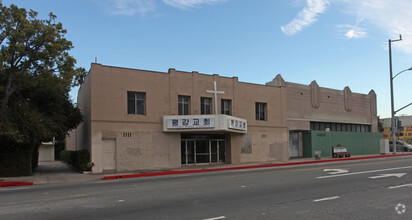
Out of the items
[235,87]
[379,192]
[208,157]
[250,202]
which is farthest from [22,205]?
[235,87]

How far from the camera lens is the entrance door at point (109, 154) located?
67.7ft

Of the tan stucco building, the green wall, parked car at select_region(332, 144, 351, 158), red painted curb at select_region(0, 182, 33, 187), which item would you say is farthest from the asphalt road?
the green wall

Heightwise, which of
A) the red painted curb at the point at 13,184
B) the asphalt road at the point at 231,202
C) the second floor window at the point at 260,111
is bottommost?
the red painted curb at the point at 13,184

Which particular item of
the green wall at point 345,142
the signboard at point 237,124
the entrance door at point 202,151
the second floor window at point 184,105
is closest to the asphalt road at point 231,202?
the signboard at point 237,124

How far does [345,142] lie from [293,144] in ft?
22.1

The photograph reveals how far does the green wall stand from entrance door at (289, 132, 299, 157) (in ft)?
2.45

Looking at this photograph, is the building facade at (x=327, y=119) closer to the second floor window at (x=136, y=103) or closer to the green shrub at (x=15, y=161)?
the second floor window at (x=136, y=103)

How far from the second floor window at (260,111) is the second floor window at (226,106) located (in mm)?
3061

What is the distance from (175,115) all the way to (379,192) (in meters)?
14.4

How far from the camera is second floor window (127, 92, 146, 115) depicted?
21844 millimetres

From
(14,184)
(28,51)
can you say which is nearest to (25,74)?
(28,51)

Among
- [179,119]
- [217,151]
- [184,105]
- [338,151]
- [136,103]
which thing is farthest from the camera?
[338,151]

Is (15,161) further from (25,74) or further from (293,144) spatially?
(293,144)

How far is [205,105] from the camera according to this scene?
24891mm
